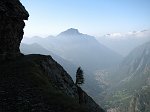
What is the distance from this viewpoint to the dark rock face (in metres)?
79.7

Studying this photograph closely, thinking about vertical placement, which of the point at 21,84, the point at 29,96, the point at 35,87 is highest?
the point at 21,84

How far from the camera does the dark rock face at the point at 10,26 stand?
3137 inches

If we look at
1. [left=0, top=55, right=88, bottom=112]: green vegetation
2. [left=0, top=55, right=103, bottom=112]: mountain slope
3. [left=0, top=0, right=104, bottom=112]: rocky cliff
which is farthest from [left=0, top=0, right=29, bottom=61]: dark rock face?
[left=0, top=55, right=103, bottom=112]: mountain slope

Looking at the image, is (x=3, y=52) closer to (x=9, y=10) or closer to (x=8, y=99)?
(x=9, y=10)

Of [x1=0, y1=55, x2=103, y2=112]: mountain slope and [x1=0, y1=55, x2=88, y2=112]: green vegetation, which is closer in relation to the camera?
[x1=0, y1=55, x2=103, y2=112]: mountain slope

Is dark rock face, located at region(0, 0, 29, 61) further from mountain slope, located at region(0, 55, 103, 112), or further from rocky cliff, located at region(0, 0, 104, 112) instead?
mountain slope, located at region(0, 55, 103, 112)

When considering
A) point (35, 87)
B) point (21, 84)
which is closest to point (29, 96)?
point (35, 87)

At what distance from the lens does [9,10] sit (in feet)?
270

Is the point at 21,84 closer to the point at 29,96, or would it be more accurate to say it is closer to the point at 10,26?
the point at 29,96

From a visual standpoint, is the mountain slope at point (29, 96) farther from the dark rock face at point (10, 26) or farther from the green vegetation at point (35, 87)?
the dark rock face at point (10, 26)

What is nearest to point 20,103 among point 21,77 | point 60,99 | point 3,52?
point 60,99

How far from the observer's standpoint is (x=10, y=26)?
3339 inches

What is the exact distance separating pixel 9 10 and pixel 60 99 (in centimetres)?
5011

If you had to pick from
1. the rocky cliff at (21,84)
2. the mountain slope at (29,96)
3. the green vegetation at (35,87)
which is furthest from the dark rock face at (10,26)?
the mountain slope at (29,96)
